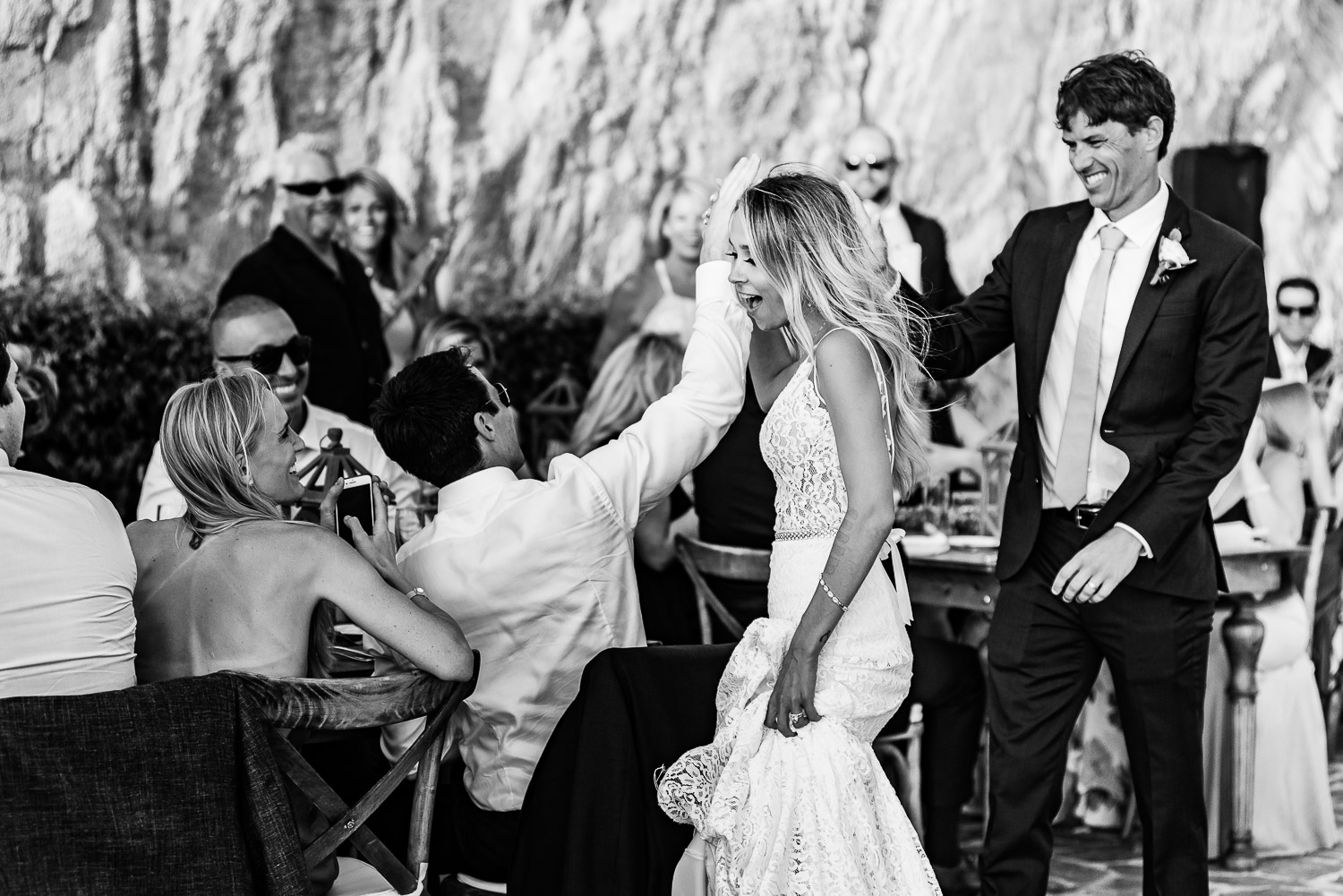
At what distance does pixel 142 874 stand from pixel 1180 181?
25.6ft

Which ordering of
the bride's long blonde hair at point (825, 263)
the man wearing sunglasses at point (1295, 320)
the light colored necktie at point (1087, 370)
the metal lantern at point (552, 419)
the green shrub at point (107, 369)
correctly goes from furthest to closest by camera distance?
the man wearing sunglasses at point (1295, 320) → the metal lantern at point (552, 419) → the green shrub at point (107, 369) → the light colored necktie at point (1087, 370) → the bride's long blonde hair at point (825, 263)

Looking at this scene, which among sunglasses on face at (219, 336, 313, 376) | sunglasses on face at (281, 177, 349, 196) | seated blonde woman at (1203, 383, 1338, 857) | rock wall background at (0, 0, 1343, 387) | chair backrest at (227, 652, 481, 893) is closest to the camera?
chair backrest at (227, 652, 481, 893)

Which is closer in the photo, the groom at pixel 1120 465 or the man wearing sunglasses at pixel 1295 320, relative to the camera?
the groom at pixel 1120 465

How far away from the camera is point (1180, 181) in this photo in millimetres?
8375

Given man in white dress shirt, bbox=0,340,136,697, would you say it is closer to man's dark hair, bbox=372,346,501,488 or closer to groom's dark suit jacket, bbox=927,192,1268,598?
man's dark hair, bbox=372,346,501,488

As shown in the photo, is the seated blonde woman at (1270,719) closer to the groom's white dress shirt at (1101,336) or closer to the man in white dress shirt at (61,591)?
the groom's white dress shirt at (1101,336)

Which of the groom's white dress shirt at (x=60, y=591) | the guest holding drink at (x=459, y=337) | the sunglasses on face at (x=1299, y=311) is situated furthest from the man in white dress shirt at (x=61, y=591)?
the sunglasses on face at (x=1299, y=311)

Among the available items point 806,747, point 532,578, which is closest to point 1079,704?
point 806,747

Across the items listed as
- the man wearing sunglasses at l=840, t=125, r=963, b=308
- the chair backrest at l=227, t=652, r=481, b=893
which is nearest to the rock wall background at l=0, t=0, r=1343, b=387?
the man wearing sunglasses at l=840, t=125, r=963, b=308

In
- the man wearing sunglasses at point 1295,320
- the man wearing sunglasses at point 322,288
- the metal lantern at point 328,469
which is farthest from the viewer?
the man wearing sunglasses at point 1295,320

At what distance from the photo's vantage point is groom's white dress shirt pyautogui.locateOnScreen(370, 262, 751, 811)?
99.7 inches

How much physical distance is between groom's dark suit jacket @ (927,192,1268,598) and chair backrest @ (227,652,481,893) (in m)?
1.20

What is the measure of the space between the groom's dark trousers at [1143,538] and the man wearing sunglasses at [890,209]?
317 cm

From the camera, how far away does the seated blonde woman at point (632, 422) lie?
3.74 m
